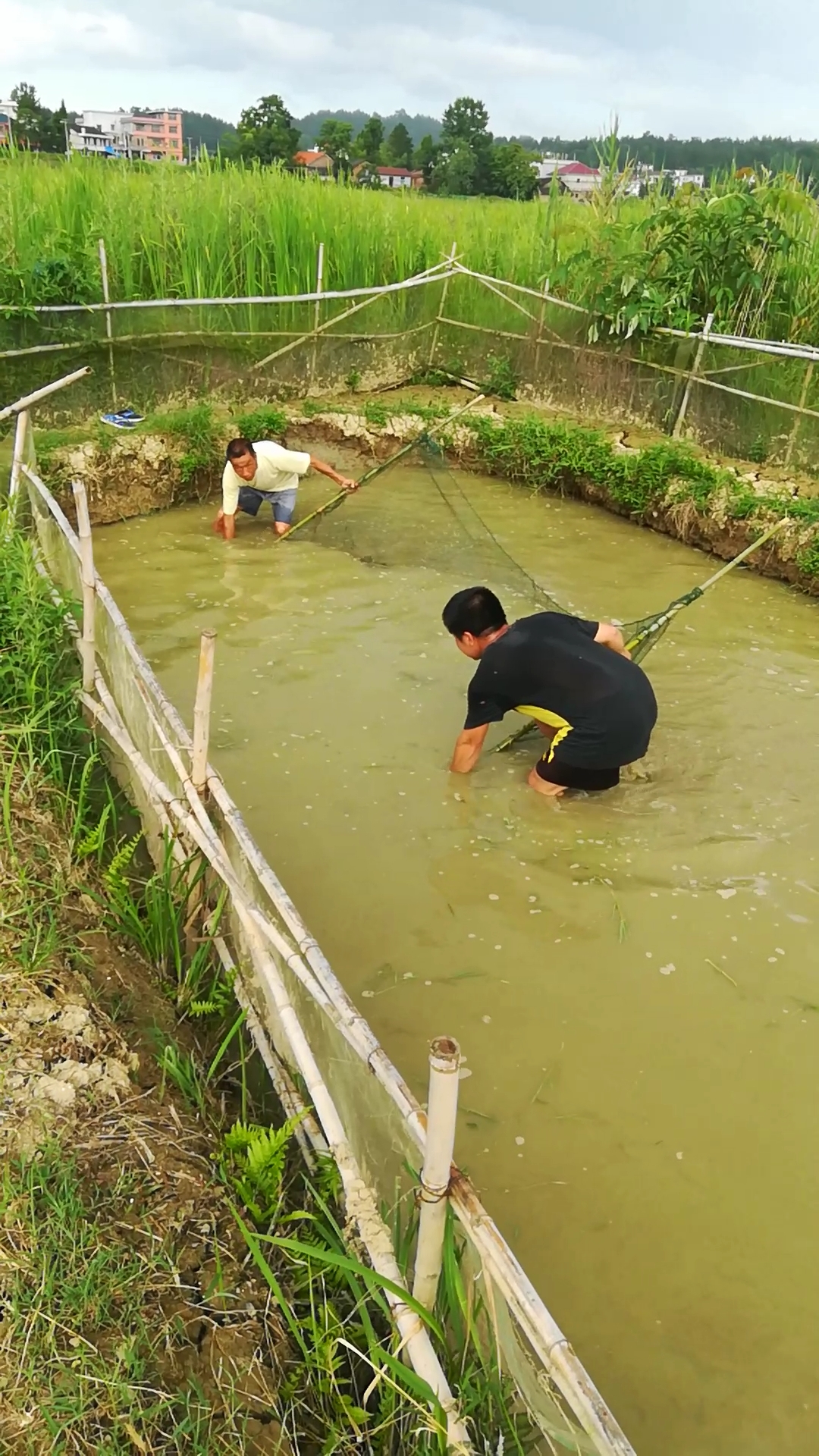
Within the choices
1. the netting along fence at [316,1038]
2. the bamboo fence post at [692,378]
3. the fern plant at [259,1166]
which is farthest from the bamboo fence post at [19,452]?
the bamboo fence post at [692,378]

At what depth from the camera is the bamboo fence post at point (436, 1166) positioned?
1.26 metres

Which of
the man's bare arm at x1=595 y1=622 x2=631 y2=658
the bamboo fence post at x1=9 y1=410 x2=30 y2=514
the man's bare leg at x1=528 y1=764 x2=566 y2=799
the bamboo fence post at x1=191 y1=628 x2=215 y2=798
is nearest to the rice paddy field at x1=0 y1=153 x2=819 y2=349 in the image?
the bamboo fence post at x1=9 y1=410 x2=30 y2=514

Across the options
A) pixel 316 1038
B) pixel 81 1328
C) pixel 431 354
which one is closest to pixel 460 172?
pixel 431 354

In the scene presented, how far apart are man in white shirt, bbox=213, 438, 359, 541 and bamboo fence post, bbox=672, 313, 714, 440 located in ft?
9.92

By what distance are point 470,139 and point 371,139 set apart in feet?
19.0

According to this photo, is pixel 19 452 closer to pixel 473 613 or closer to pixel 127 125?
pixel 473 613

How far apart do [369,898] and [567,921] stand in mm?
743

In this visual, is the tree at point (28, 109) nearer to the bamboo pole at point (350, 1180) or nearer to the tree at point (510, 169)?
the tree at point (510, 169)

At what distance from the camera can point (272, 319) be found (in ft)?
25.9

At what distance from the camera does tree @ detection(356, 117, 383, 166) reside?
159ft

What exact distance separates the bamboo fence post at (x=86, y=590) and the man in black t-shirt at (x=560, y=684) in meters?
1.32

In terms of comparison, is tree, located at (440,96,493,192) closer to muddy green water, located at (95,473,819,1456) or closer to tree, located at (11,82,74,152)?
tree, located at (11,82,74,152)

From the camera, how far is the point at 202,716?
242cm

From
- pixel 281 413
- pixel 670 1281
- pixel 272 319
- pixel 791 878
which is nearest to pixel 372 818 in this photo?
pixel 791 878
